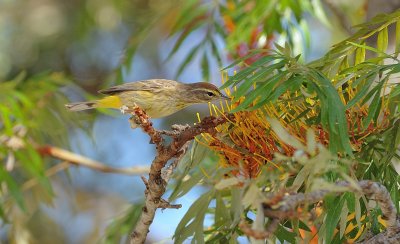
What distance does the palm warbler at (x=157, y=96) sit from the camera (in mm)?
3309

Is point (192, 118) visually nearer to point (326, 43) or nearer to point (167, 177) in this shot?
point (326, 43)

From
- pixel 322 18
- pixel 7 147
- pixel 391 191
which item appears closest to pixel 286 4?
pixel 322 18

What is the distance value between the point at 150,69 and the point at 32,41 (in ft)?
2.97

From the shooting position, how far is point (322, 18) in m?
3.98

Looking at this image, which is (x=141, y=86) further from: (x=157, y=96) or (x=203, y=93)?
(x=203, y=93)

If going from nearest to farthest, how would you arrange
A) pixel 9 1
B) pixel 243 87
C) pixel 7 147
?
1. pixel 243 87
2. pixel 7 147
3. pixel 9 1

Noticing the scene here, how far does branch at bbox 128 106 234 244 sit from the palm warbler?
33.7 inches

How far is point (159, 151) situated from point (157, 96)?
1.16m

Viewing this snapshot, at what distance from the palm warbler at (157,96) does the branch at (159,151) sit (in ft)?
2.81

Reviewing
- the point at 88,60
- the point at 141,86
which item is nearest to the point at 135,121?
the point at 141,86

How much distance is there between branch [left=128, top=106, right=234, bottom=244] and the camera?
219 cm

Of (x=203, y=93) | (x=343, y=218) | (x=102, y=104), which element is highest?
(x=102, y=104)

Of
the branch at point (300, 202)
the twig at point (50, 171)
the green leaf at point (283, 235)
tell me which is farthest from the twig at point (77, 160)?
the branch at point (300, 202)

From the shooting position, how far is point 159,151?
87.5 inches
